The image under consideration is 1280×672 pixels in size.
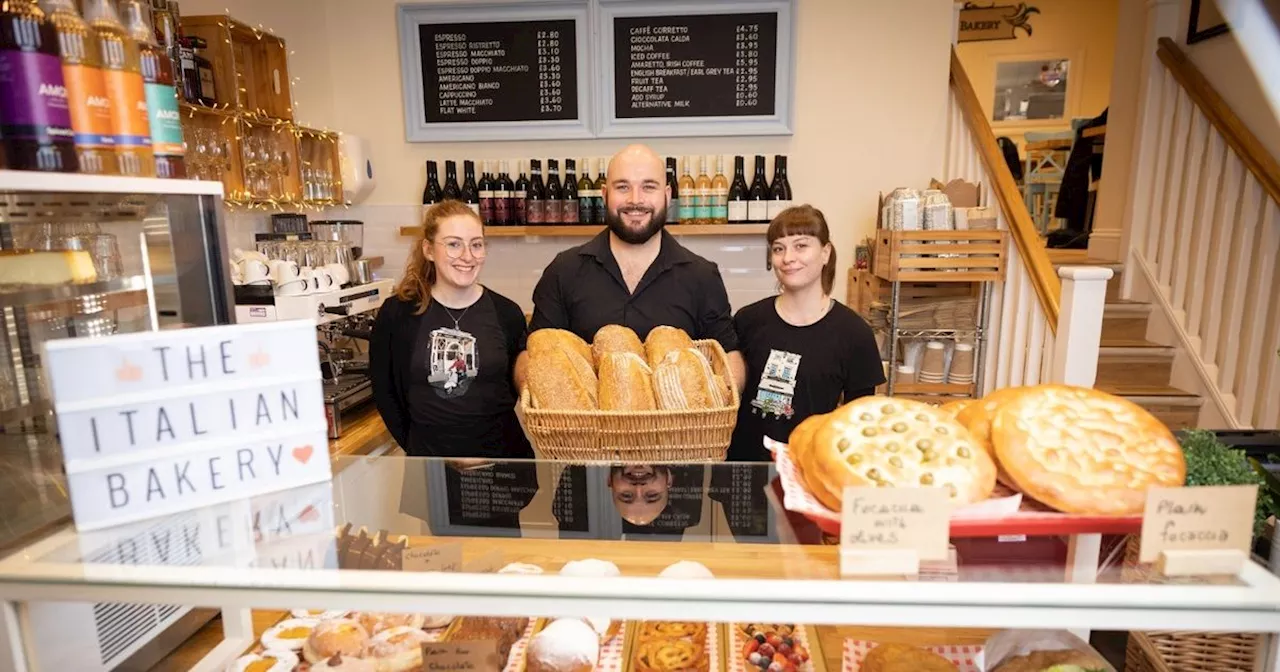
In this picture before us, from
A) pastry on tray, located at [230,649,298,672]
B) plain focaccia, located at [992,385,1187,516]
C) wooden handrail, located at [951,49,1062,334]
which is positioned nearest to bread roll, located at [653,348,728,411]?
plain focaccia, located at [992,385,1187,516]

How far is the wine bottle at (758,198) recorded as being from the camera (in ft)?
11.7

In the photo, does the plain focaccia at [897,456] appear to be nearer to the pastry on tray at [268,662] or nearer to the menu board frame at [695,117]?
the pastry on tray at [268,662]

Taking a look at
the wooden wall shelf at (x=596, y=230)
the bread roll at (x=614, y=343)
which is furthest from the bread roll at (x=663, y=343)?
the wooden wall shelf at (x=596, y=230)

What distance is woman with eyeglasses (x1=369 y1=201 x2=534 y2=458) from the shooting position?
6.58ft

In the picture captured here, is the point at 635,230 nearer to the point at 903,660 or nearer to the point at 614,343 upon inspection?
the point at 614,343

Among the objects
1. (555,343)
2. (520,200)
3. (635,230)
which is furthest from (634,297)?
(520,200)

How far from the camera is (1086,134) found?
15.9 ft

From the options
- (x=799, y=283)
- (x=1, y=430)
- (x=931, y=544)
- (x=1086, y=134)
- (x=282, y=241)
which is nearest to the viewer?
(x=931, y=544)

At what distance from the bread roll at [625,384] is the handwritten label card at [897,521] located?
0.62 meters

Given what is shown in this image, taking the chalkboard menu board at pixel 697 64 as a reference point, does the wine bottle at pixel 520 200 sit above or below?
below

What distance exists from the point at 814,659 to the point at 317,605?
0.85m

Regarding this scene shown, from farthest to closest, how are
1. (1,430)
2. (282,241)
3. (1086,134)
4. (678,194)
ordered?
(1086,134)
(678,194)
(282,241)
(1,430)

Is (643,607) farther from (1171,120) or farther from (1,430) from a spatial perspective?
(1171,120)

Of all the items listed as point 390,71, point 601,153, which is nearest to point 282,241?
point 390,71
